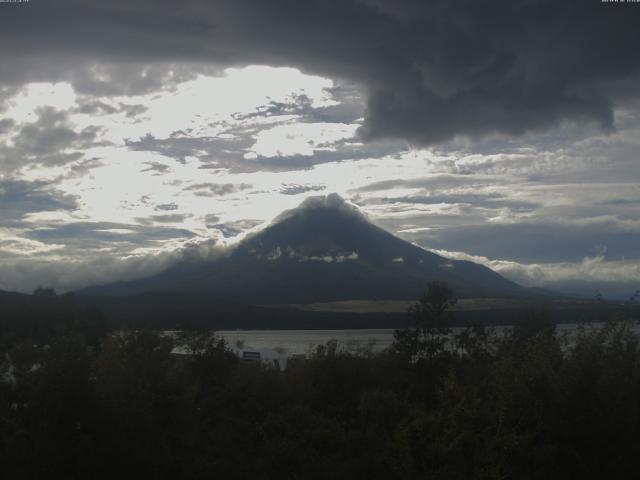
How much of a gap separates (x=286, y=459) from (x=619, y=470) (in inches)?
472

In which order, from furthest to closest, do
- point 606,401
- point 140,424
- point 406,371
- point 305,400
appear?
1. point 406,371
2. point 305,400
3. point 140,424
4. point 606,401

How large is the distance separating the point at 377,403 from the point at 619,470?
10.5 m

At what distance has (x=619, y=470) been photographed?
925 inches

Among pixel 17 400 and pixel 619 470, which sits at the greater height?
pixel 17 400

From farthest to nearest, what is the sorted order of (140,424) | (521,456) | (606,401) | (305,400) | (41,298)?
1. (41,298)
2. (305,400)
3. (140,424)
4. (606,401)
5. (521,456)

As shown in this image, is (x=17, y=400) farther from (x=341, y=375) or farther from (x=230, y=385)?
(x=341, y=375)

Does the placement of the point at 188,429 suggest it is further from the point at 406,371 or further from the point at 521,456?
the point at 406,371

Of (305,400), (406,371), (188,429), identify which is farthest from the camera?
(406,371)

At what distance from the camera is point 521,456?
22.6 meters

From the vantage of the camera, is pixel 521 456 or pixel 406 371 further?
pixel 406 371

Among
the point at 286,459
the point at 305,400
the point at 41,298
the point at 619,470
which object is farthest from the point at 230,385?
the point at 41,298

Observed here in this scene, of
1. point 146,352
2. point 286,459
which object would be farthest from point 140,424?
point 146,352

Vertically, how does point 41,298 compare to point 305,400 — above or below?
above

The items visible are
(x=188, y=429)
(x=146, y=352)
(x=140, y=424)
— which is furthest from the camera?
(x=146, y=352)
